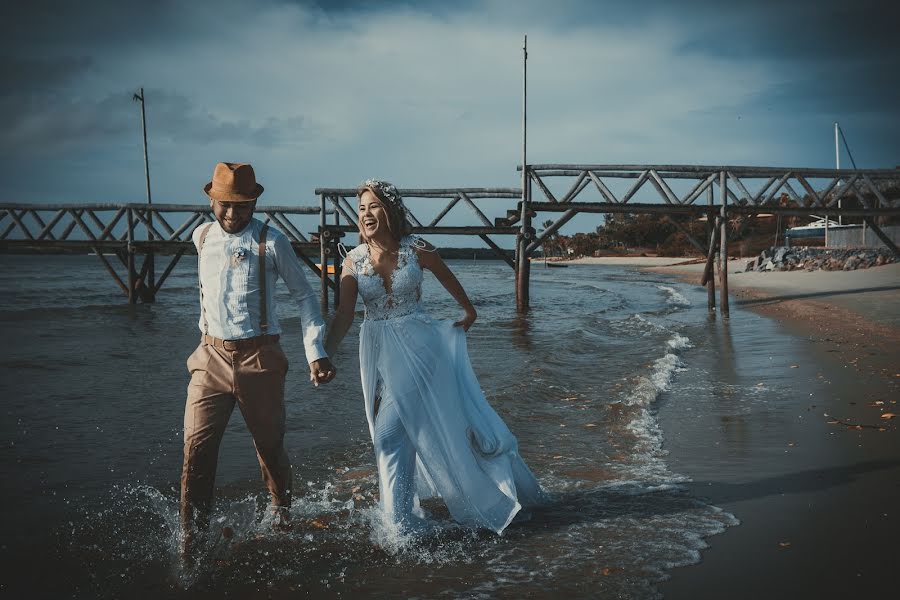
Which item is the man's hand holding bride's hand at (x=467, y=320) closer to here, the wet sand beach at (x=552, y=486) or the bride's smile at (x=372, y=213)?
the bride's smile at (x=372, y=213)

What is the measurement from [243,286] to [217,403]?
1.99ft

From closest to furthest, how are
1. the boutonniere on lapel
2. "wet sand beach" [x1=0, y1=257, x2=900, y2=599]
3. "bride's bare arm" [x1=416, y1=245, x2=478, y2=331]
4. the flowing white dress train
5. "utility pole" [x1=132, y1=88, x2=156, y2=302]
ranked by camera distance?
"wet sand beach" [x1=0, y1=257, x2=900, y2=599] → the boutonniere on lapel → the flowing white dress train → "bride's bare arm" [x1=416, y1=245, x2=478, y2=331] → "utility pole" [x1=132, y1=88, x2=156, y2=302]

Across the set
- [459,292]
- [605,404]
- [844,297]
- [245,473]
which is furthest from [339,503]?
[844,297]

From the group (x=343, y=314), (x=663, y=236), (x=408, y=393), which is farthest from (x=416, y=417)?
(x=663, y=236)

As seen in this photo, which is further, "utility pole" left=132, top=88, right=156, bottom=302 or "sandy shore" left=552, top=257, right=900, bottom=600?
"utility pole" left=132, top=88, right=156, bottom=302

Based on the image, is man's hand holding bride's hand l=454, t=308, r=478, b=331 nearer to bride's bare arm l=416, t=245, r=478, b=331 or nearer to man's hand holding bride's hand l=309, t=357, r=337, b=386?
bride's bare arm l=416, t=245, r=478, b=331

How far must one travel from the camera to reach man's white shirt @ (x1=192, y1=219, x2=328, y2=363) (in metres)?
3.51

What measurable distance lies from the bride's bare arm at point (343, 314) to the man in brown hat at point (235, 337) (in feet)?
0.53

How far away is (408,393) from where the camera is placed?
3.73 metres

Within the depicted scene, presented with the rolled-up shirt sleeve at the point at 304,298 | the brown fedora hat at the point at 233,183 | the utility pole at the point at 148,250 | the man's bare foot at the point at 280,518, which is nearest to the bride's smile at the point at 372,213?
the rolled-up shirt sleeve at the point at 304,298

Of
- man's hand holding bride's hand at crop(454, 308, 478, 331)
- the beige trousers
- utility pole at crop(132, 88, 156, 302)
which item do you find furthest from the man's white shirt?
utility pole at crop(132, 88, 156, 302)

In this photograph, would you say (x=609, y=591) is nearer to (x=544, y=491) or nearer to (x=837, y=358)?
(x=544, y=491)

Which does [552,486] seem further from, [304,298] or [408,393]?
[304,298]

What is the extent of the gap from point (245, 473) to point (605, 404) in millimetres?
3917
